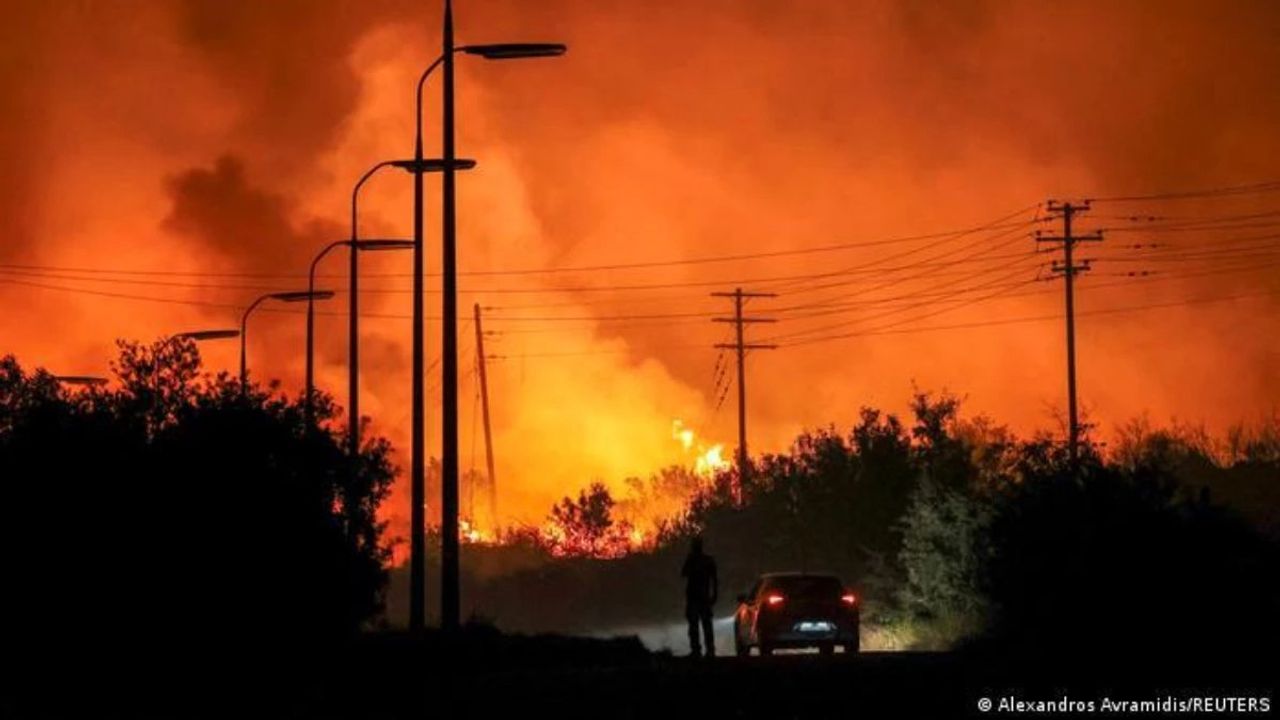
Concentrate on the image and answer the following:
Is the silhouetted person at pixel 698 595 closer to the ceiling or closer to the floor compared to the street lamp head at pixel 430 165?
closer to the floor

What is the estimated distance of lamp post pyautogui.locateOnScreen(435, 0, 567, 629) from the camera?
37375mm

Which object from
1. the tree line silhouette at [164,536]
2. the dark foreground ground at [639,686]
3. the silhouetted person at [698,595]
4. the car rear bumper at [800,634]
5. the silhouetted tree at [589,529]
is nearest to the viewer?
the dark foreground ground at [639,686]

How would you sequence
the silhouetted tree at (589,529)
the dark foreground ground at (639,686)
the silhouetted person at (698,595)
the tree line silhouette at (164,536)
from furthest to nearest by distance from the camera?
1. the silhouetted tree at (589,529)
2. the silhouetted person at (698,595)
3. the tree line silhouette at (164,536)
4. the dark foreground ground at (639,686)

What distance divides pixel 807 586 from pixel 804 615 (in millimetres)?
823

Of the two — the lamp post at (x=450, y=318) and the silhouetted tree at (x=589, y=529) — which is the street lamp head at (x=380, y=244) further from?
the silhouetted tree at (x=589, y=529)

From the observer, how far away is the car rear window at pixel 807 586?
50000 mm

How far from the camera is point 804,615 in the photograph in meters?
49.7

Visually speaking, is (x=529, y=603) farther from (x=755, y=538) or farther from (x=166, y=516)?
(x=166, y=516)

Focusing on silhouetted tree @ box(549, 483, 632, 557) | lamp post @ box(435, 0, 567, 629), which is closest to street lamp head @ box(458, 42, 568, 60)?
lamp post @ box(435, 0, 567, 629)

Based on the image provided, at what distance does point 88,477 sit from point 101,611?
85.3 inches

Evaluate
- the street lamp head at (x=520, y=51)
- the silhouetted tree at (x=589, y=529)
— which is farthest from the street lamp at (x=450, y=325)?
the silhouetted tree at (x=589, y=529)

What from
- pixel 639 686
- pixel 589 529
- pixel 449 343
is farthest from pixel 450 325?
pixel 589 529

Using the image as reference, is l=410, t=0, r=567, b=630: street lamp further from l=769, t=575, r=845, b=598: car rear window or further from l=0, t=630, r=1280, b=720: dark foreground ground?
l=769, t=575, r=845, b=598: car rear window

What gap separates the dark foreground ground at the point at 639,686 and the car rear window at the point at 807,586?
10.5 metres
